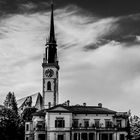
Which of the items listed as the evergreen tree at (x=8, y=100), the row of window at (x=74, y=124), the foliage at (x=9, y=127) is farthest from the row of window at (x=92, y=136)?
the evergreen tree at (x=8, y=100)

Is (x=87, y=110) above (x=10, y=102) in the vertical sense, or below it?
below

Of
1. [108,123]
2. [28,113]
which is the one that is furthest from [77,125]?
[28,113]

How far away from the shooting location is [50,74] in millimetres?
103125

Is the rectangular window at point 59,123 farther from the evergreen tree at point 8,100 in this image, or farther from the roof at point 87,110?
the evergreen tree at point 8,100

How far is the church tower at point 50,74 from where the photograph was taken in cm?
10081

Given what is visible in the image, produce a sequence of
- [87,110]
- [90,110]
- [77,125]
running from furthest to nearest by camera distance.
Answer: [90,110] < [87,110] < [77,125]

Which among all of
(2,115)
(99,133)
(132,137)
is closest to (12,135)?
(2,115)

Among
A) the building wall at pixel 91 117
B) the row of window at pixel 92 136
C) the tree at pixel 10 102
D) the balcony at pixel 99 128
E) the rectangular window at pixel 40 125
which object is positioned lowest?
the row of window at pixel 92 136

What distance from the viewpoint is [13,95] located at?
10500cm

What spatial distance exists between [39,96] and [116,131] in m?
36.7

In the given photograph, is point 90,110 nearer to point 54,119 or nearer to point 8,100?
point 54,119

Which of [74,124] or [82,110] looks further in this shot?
[82,110]

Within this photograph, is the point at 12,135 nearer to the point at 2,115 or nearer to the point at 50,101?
the point at 2,115

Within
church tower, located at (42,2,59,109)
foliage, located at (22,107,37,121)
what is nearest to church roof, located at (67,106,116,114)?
foliage, located at (22,107,37,121)
